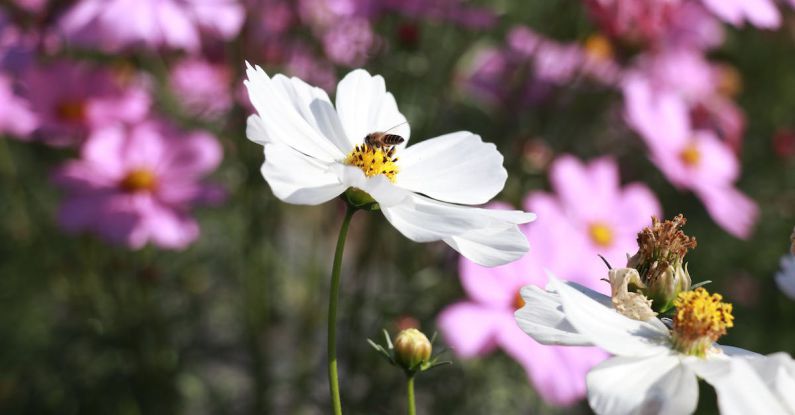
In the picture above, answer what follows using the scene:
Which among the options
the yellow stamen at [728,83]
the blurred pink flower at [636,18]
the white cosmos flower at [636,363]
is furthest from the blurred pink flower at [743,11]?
the yellow stamen at [728,83]

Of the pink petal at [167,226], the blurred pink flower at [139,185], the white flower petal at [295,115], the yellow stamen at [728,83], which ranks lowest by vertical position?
the yellow stamen at [728,83]

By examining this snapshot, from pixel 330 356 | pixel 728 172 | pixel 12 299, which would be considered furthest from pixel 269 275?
pixel 330 356

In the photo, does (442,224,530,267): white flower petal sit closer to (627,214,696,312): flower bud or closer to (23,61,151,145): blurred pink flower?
(627,214,696,312): flower bud

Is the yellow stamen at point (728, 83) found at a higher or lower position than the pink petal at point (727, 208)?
lower

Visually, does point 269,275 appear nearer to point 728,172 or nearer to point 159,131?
point 159,131

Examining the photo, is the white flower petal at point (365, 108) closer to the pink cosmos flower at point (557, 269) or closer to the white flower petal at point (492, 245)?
the white flower petal at point (492, 245)

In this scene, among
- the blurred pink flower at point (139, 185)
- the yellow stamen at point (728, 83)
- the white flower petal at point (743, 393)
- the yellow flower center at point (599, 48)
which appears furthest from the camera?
the yellow stamen at point (728, 83)
